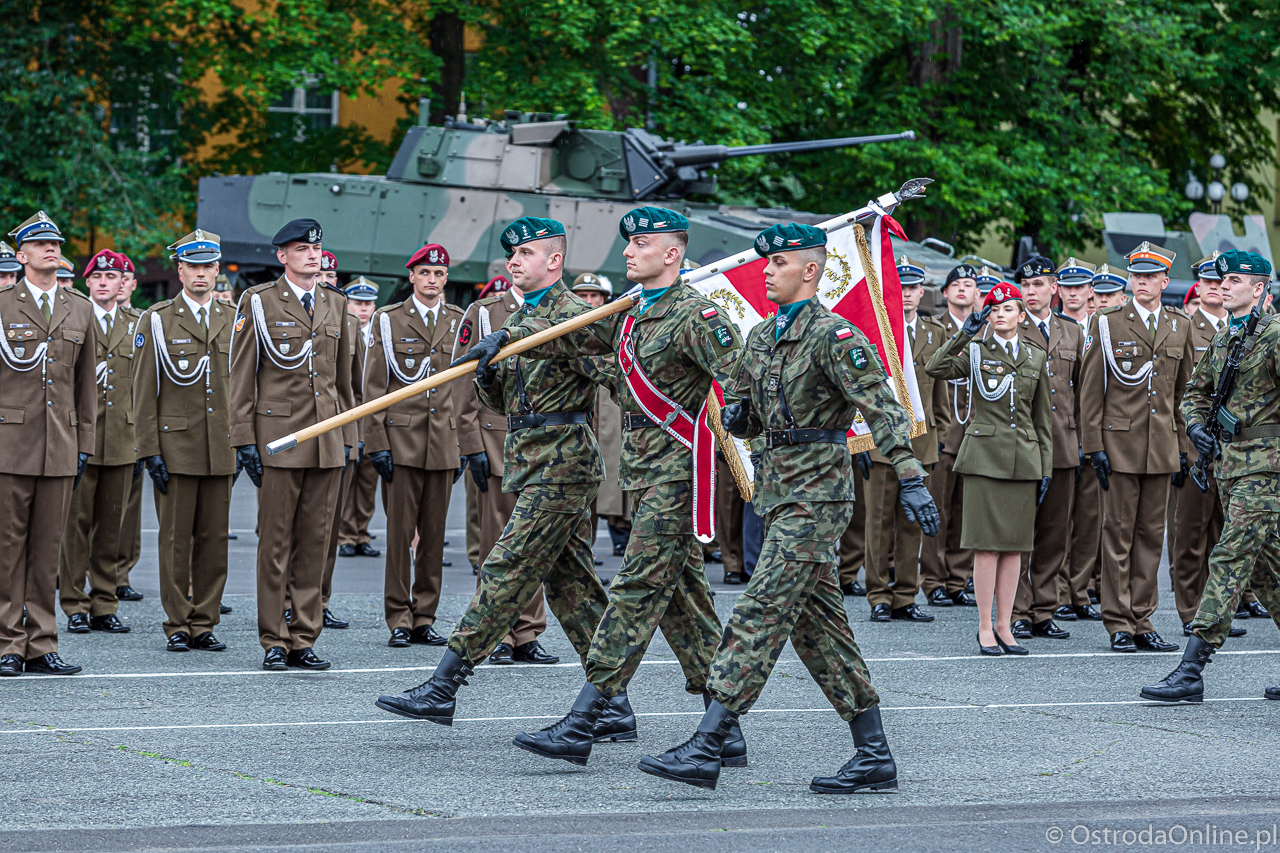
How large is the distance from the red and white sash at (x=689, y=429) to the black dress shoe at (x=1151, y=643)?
4.10 meters

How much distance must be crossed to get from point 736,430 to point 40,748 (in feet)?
9.86

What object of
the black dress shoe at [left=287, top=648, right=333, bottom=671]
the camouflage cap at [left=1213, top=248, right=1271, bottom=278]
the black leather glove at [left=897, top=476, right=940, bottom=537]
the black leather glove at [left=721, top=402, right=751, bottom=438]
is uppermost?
the camouflage cap at [left=1213, top=248, right=1271, bottom=278]

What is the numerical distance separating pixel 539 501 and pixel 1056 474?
15.0ft

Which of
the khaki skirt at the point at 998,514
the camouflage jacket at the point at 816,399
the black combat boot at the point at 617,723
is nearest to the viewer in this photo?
the camouflage jacket at the point at 816,399

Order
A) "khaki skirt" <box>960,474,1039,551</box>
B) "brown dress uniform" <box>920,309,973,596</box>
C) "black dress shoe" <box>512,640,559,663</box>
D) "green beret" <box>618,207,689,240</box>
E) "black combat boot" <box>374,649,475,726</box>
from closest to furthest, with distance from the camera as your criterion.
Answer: "green beret" <box>618,207,689,240</box>
"black combat boot" <box>374,649,475,726</box>
"black dress shoe" <box>512,640,559,663</box>
"khaki skirt" <box>960,474,1039,551</box>
"brown dress uniform" <box>920,309,973,596</box>

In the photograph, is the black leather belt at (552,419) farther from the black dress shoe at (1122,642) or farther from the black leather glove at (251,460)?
the black dress shoe at (1122,642)

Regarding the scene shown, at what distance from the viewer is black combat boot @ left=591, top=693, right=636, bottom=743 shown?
6594mm

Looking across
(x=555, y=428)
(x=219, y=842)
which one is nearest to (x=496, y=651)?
(x=555, y=428)

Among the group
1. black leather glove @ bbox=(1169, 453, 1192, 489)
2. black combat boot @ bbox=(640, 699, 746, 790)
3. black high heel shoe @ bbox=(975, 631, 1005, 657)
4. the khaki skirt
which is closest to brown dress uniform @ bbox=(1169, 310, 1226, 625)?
black leather glove @ bbox=(1169, 453, 1192, 489)

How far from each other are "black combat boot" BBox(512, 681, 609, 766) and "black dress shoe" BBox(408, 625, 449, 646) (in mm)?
3100

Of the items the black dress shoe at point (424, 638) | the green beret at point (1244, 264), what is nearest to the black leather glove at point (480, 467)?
the black dress shoe at point (424, 638)

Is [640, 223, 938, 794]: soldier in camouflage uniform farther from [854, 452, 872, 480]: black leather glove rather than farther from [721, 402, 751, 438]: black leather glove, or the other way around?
[854, 452, 872, 480]: black leather glove

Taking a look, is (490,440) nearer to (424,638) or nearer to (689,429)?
(424,638)

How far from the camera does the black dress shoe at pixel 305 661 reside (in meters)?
8.22
